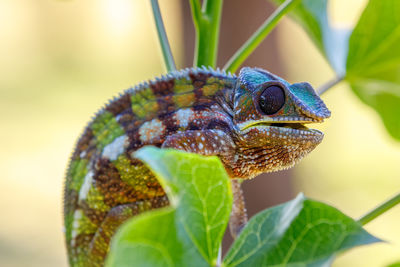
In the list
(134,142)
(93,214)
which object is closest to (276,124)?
(134,142)

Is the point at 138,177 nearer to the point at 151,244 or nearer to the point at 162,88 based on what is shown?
the point at 162,88

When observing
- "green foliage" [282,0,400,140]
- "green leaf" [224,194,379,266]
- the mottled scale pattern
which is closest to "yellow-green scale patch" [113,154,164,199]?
the mottled scale pattern

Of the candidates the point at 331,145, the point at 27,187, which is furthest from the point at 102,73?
the point at 331,145

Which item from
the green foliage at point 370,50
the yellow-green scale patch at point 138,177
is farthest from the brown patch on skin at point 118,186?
the green foliage at point 370,50

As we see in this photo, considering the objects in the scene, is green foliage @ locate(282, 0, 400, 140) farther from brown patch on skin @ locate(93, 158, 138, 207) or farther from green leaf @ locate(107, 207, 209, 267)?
green leaf @ locate(107, 207, 209, 267)

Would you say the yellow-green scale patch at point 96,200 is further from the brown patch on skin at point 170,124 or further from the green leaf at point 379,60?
the green leaf at point 379,60
